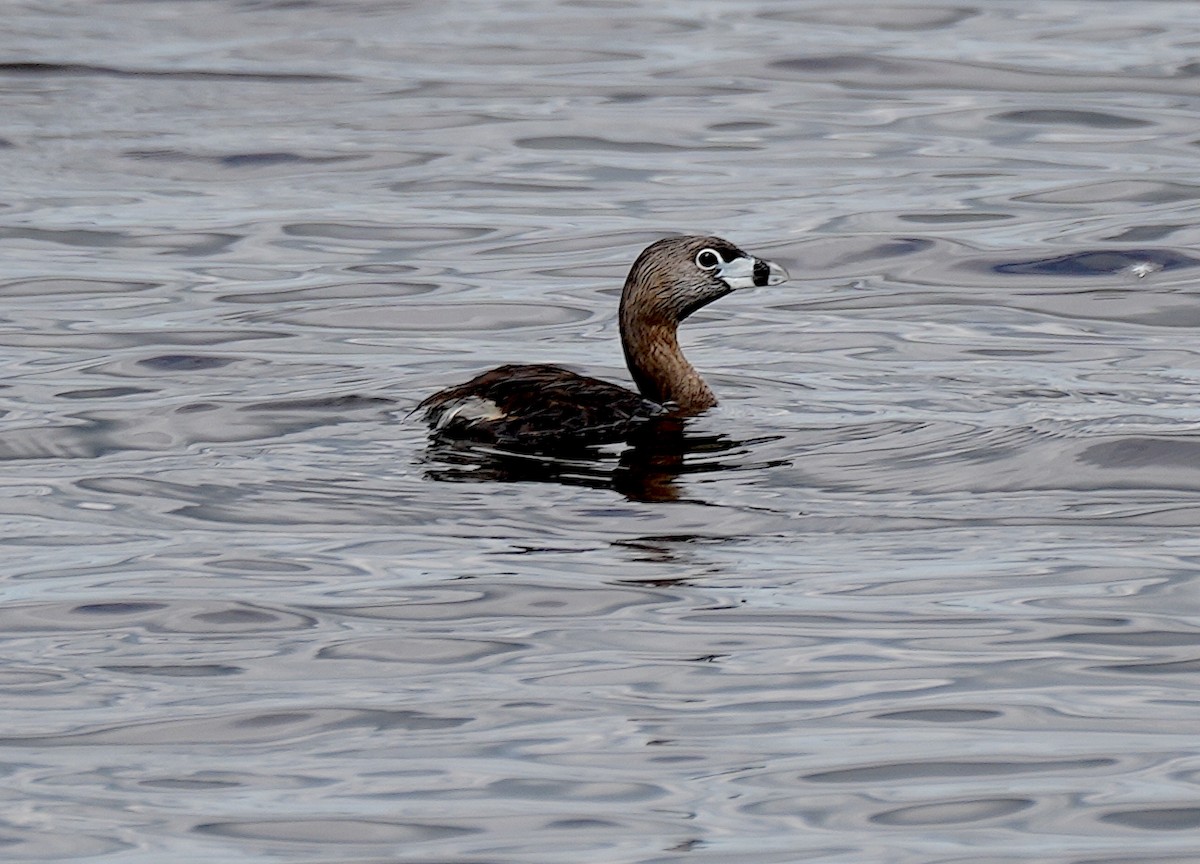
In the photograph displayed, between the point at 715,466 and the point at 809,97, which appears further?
the point at 809,97

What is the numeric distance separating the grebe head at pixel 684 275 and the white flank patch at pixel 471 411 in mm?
1360

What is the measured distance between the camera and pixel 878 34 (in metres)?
24.1

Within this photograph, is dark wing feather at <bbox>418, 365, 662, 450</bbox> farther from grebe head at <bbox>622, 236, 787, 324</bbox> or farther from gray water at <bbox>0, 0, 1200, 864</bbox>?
grebe head at <bbox>622, 236, 787, 324</bbox>

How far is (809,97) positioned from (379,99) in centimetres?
329

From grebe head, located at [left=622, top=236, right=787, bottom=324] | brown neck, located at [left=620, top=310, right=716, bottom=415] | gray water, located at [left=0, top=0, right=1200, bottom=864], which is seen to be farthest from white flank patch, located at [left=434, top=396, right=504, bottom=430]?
grebe head, located at [left=622, top=236, right=787, bottom=324]

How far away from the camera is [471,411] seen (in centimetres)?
1017

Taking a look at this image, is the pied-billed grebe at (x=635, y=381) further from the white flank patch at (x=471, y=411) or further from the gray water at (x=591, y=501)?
the gray water at (x=591, y=501)

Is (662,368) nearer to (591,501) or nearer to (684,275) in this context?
(684,275)

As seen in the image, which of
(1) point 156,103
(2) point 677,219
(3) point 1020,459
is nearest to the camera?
(3) point 1020,459

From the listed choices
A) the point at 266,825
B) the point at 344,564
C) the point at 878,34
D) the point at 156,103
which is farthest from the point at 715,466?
the point at 878,34

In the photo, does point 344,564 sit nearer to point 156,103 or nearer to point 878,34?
point 156,103

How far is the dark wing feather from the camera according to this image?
33.3ft

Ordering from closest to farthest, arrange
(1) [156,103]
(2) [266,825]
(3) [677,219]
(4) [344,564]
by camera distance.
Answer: (2) [266,825]
(4) [344,564]
(3) [677,219]
(1) [156,103]

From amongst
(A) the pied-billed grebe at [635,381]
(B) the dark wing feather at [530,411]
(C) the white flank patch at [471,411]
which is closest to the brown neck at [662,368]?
(A) the pied-billed grebe at [635,381]
